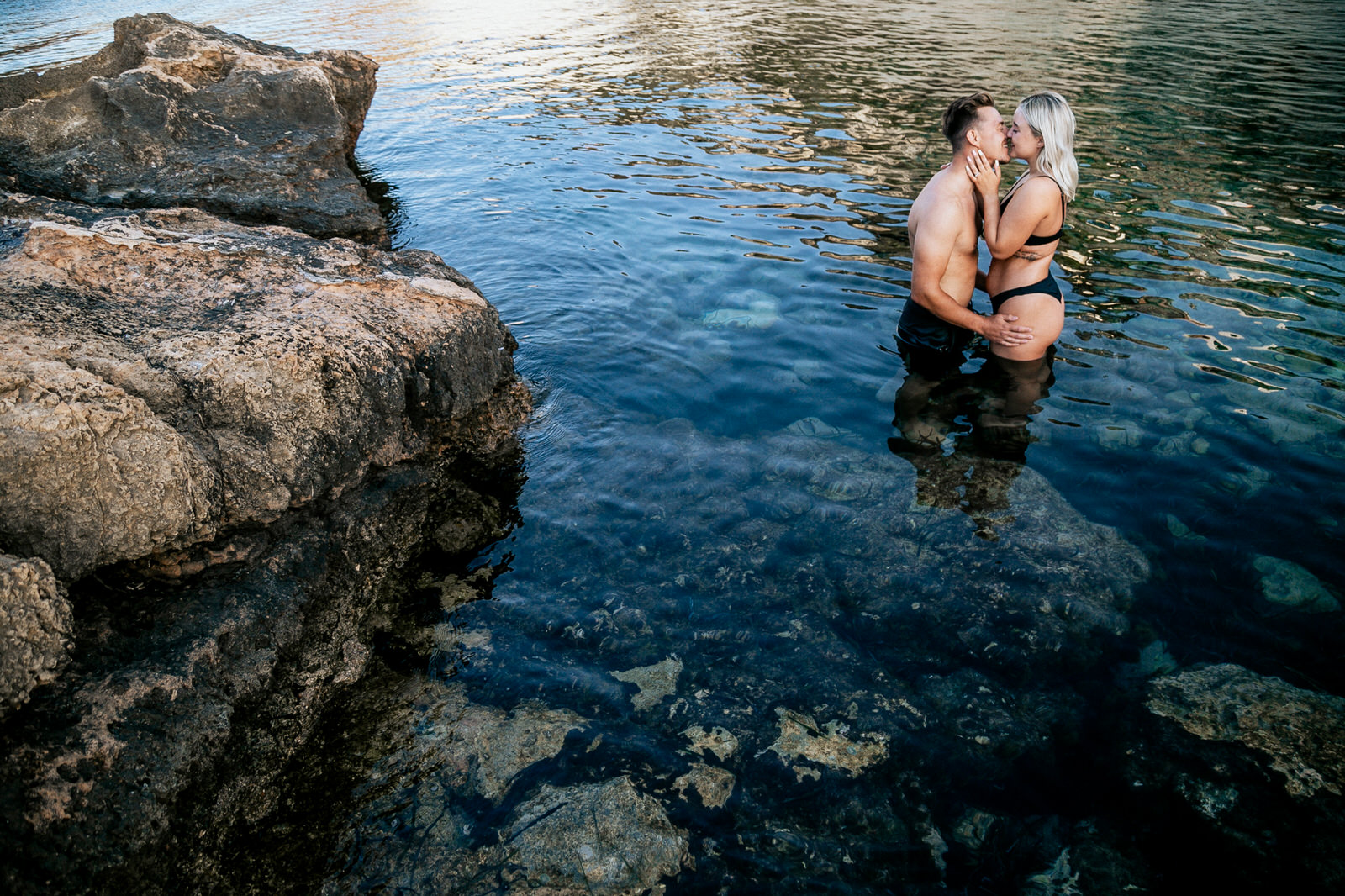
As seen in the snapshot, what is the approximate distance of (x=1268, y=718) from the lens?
10.7 ft

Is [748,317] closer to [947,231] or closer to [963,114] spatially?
[947,231]

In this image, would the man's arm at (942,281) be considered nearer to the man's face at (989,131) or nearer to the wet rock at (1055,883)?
the man's face at (989,131)

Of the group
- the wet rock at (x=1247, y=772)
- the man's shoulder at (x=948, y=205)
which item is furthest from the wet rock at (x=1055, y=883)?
the man's shoulder at (x=948, y=205)

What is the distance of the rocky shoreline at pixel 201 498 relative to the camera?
7.56ft

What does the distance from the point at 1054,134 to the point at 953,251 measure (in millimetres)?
1041

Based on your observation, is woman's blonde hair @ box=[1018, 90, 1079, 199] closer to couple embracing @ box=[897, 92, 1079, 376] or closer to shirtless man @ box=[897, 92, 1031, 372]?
couple embracing @ box=[897, 92, 1079, 376]

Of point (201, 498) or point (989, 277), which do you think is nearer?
point (201, 498)

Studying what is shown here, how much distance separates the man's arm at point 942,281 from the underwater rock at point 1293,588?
7.73 ft

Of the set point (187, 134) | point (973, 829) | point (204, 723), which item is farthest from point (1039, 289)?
point (187, 134)

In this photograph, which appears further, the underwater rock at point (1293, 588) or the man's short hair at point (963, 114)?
the man's short hair at point (963, 114)

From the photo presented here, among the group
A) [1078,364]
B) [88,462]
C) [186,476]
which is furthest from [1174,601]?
[88,462]

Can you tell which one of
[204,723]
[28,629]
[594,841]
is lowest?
[594,841]

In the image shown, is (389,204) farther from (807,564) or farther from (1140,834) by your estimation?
(1140,834)

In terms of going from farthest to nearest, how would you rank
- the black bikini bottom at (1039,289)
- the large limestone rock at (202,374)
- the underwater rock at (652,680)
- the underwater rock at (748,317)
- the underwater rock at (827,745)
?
the underwater rock at (748,317)
the black bikini bottom at (1039,289)
the underwater rock at (652,680)
the underwater rock at (827,745)
the large limestone rock at (202,374)
